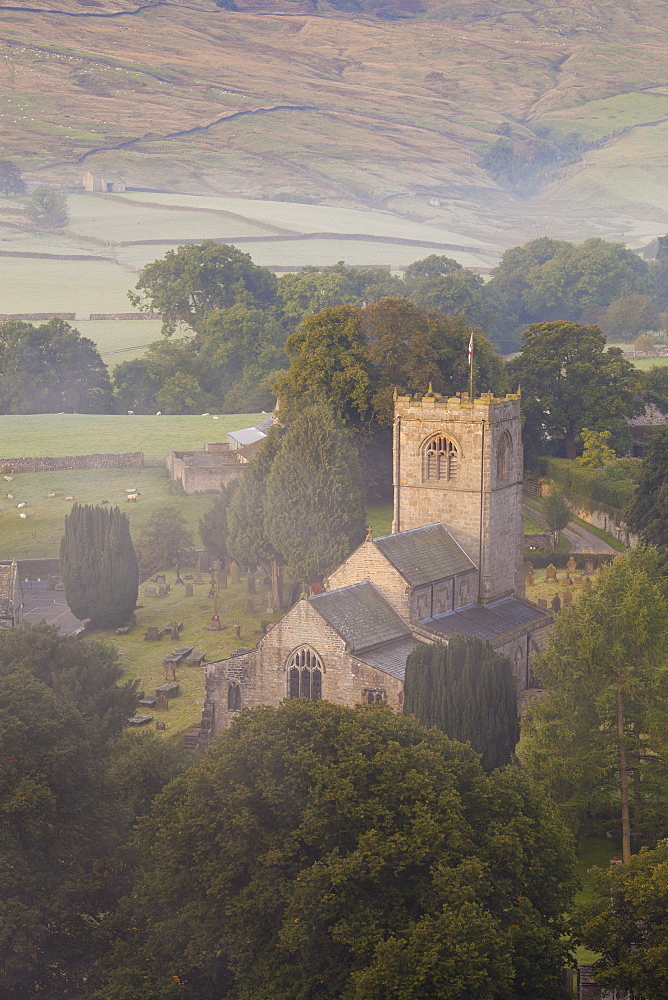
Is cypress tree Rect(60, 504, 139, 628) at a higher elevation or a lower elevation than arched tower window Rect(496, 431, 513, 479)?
lower

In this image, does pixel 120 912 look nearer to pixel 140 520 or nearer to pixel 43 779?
pixel 43 779

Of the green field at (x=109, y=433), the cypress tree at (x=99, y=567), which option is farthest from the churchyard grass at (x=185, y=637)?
the green field at (x=109, y=433)

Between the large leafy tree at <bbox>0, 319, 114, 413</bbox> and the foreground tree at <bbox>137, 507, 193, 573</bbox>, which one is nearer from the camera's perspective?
the foreground tree at <bbox>137, 507, 193, 573</bbox>

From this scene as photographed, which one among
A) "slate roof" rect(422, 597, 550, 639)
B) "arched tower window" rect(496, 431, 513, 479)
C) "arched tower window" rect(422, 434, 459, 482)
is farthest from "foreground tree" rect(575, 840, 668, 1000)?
"arched tower window" rect(496, 431, 513, 479)

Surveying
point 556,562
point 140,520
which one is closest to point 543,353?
point 556,562

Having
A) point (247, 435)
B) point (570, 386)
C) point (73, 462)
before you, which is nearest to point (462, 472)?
point (570, 386)

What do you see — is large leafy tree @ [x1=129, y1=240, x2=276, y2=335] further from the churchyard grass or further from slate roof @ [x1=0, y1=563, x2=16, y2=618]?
slate roof @ [x1=0, y1=563, x2=16, y2=618]

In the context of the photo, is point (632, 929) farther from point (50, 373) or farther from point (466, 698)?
point (50, 373)
